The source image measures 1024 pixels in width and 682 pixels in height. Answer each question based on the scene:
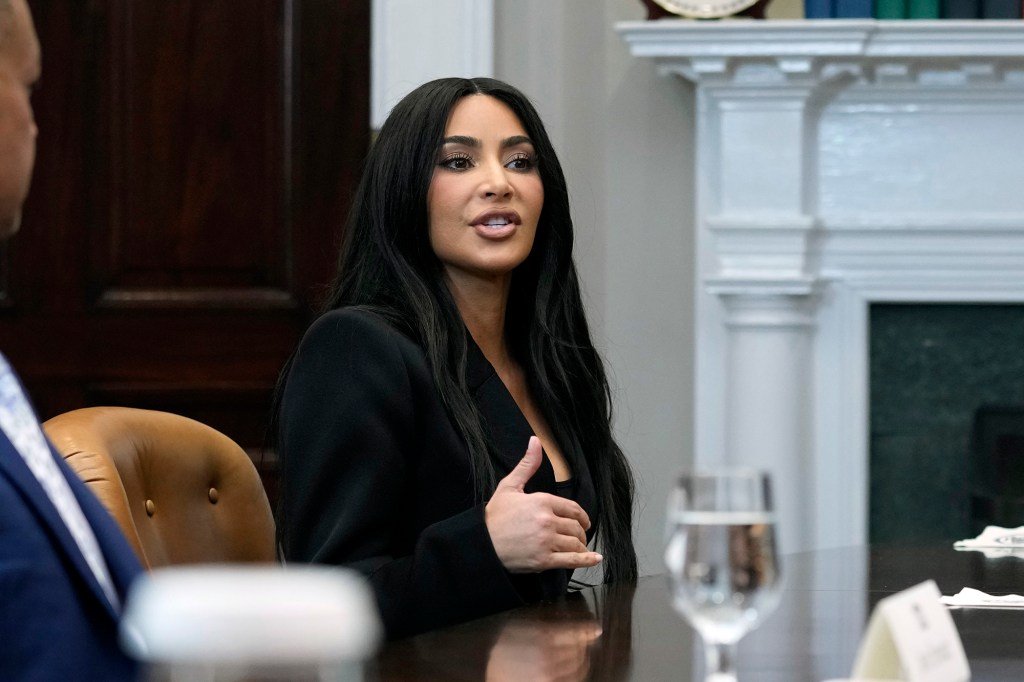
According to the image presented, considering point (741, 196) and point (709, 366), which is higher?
point (741, 196)

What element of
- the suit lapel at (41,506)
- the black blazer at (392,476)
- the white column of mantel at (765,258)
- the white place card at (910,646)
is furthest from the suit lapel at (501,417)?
the white column of mantel at (765,258)

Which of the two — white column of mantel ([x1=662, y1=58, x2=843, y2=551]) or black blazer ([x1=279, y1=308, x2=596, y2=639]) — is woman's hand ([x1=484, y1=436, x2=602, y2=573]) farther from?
white column of mantel ([x1=662, y1=58, x2=843, y2=551])

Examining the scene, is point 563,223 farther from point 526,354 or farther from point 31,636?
point 31,636

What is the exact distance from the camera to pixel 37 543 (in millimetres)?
738

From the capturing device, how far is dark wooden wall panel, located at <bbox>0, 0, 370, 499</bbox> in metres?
3.23

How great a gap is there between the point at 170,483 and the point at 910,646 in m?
0.97

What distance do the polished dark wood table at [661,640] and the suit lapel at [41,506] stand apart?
0.34 m

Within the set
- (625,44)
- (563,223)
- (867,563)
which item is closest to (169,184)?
(625,44)

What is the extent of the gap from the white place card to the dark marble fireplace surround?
8.29 feet

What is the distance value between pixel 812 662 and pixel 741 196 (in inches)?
86.3

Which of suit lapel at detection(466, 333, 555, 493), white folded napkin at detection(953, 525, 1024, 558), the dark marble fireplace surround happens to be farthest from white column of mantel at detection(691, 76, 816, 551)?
suit lapel at detection(466, 333, 555, 493)

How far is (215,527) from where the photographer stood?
5.43 feet

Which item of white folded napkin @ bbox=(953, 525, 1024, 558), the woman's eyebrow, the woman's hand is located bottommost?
white folded napkin @ bbox=(953, 525, 1024, 558)

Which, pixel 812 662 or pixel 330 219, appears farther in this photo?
pixel 330 219
